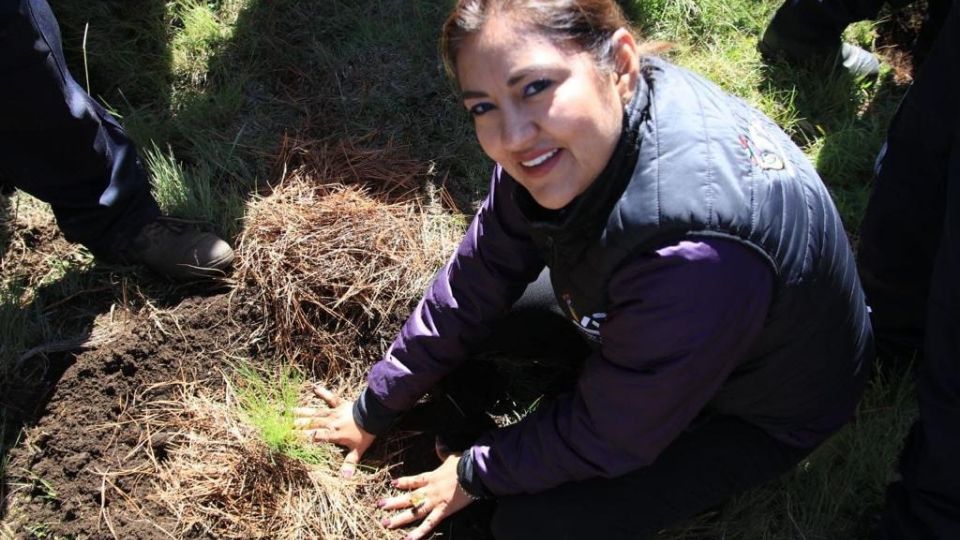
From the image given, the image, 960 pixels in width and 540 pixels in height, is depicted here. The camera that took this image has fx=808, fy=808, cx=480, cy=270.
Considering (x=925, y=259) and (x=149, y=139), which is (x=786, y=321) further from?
(x=149, y=139)

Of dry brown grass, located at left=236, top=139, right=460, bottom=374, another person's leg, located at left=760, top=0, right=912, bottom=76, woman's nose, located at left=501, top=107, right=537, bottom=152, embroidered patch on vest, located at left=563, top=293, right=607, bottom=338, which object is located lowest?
A: dry brown grass, located at left=236, top=139, right=460, bottom=374

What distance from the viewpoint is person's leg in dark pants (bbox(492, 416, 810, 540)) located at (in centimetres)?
176

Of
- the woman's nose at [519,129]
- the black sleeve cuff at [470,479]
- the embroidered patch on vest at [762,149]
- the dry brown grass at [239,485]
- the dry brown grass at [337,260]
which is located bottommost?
the dry brown grass at [239,485]

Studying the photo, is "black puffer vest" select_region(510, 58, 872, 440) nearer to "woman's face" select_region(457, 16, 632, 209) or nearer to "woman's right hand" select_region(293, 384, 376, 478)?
"woman's face" select_region(457, 16, 632, 209)

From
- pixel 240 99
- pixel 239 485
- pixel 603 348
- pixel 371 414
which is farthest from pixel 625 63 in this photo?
pixel 240 99

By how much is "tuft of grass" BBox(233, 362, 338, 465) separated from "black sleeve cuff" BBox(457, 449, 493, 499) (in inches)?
16.3

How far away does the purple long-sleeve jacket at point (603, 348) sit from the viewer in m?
1.33

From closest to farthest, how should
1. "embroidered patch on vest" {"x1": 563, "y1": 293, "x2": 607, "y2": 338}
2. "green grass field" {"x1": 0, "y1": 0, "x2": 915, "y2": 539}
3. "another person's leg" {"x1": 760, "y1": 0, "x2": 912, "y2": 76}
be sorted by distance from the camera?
1. "embroidered patch on vest" {"x1": 563, "y1": 293, "x2": 607, "y2": 338}
2. "green grass field" {"x1": 0, "y1": 0, "x2": 915, "y2": 539}
3. "another person's leg" {"x1": 760, "y1": 0, "x2": 912, "y2": 76}

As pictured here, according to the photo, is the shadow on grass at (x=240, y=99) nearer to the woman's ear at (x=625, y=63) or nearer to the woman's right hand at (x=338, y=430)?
the woman's right hand at (x=338, y=430)

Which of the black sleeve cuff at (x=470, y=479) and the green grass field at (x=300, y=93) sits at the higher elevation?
the green grass field at (x=300, y=93)

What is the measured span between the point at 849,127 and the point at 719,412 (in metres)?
1.42

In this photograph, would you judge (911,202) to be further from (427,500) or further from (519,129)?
(427,500)

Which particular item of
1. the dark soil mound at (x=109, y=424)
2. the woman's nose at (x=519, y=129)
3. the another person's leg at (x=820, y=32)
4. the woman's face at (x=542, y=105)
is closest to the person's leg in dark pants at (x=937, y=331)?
the woman's face at (x=542, y=105)

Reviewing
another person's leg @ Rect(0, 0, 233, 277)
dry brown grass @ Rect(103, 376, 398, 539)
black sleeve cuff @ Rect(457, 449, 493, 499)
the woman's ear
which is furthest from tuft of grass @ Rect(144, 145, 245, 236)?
the woman's ear
